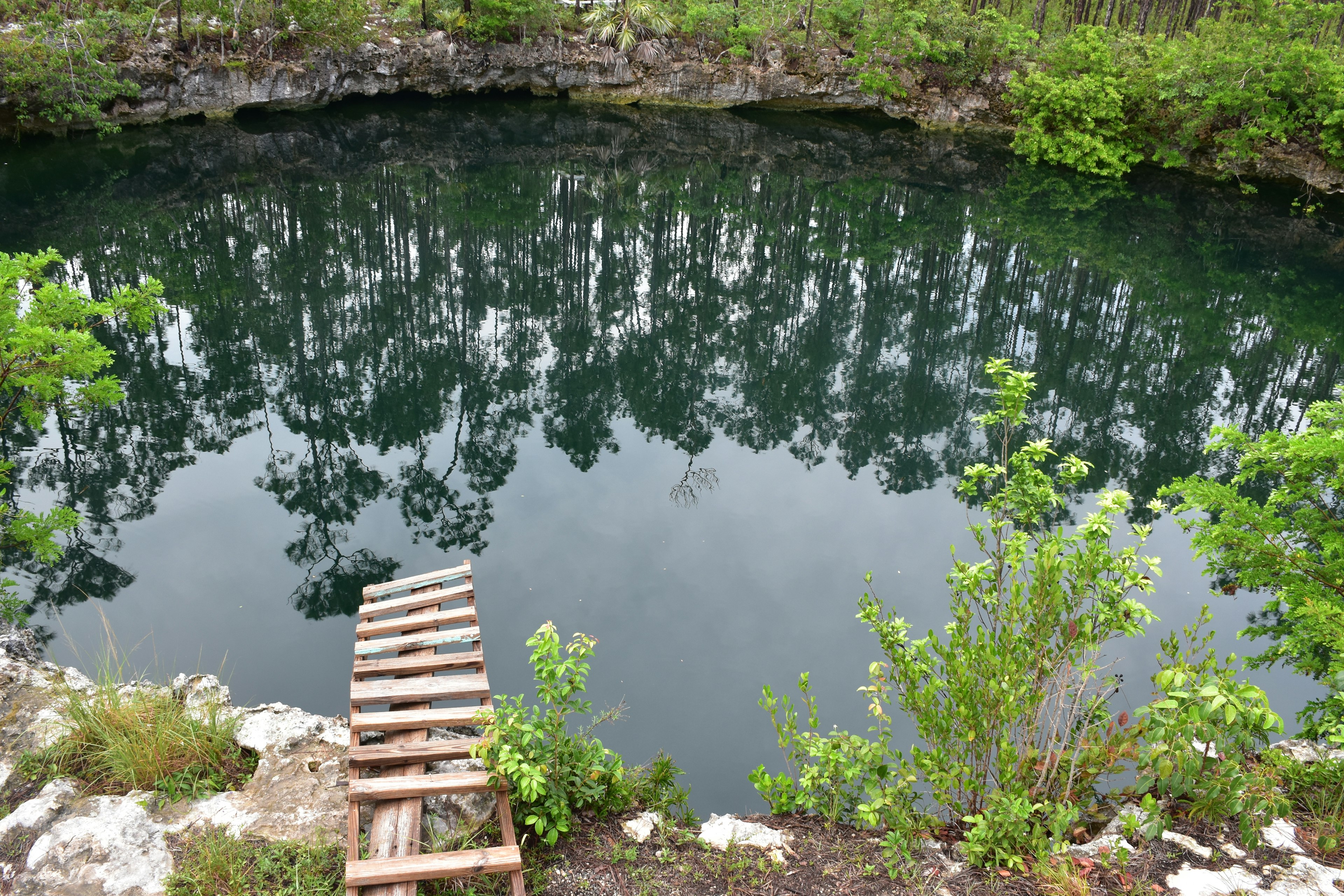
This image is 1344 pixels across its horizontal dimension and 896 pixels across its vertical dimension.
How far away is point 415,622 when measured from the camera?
701 centimetres

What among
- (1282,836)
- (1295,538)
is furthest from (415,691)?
Result: (1295,538)

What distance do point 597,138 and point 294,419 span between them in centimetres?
1924

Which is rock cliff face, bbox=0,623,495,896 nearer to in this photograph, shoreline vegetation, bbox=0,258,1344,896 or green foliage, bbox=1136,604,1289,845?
shoreline vegetation, bbox=0,258,1344,896

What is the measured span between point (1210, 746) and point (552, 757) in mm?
3861

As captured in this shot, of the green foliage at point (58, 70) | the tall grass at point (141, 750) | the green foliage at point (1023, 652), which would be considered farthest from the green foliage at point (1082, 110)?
the tall grass at point (141, 750)

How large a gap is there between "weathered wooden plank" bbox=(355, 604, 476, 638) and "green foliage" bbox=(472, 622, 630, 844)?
1.57 m

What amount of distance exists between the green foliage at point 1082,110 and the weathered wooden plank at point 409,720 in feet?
88.6

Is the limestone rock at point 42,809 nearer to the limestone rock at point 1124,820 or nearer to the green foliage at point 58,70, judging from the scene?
the limestone rock at point 1124,820

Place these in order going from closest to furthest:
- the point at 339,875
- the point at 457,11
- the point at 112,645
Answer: the point at 339,875, the point at 112,645, the point at 457,11

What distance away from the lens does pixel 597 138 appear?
1119 inches

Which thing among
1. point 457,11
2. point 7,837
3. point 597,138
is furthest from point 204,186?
point 7,837

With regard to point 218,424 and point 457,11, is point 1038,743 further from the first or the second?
point 457,11

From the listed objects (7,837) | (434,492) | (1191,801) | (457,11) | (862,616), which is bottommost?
(434,492)

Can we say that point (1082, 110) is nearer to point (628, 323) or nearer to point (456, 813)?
point (628, 323)
